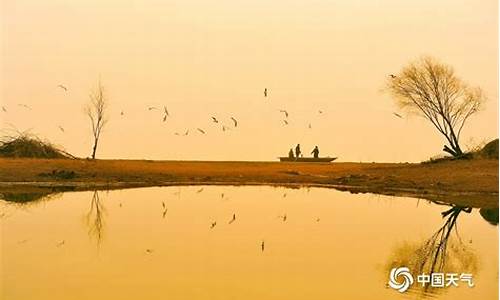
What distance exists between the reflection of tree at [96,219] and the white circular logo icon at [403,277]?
366cm

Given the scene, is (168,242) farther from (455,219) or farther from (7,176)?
(7,176)

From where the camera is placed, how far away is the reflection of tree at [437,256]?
6952mm

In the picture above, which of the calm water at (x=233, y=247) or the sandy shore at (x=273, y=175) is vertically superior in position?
the sandy shore at (x=273, y=175)

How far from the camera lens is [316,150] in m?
15.7

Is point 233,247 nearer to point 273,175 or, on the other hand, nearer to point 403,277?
point 403,277

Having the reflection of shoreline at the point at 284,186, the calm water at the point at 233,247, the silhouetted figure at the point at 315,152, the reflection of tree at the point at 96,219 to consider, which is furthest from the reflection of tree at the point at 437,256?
the silhouetted figure at the point at 315,152

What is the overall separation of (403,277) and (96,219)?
5.28 meters

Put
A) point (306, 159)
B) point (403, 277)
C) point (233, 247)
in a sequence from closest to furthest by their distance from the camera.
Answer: point (403, 277)
point (233, 247)
point (306, 159)

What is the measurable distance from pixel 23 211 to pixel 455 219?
705 cm

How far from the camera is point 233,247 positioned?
794 centimetres

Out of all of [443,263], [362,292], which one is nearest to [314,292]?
[362,292]

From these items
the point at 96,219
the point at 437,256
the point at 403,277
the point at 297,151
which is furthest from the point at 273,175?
the point at 403,277

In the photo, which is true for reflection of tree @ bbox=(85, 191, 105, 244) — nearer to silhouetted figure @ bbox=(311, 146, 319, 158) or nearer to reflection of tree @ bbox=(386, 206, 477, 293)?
reflection of tree @ bbox=(386, 206, 477, 293)

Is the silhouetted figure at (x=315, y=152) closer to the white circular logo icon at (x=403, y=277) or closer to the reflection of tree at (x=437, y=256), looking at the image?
the reflection of tree at (x=437, y=256)
